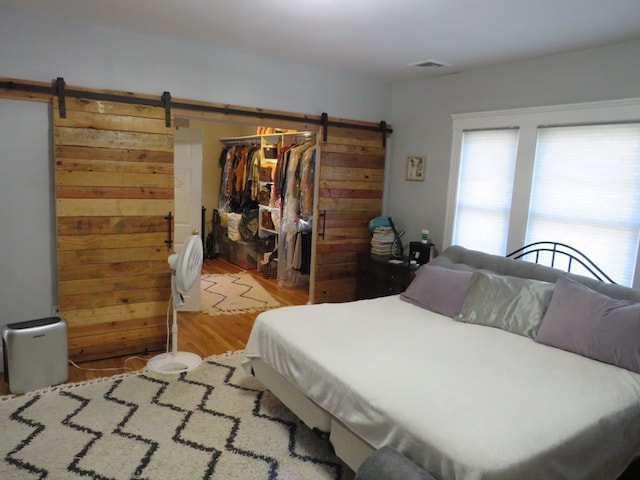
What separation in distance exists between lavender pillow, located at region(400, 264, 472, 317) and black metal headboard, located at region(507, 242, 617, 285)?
2.28ft

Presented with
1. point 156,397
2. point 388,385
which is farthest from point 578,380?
point 156,397

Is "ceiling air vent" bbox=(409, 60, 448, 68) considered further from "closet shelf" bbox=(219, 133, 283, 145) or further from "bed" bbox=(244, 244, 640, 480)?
"closet shelf" bbox=(219, 133, 283, 145)

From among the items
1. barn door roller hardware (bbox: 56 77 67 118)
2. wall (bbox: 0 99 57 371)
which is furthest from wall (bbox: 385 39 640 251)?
wall (bbox: 0 99 57 371)

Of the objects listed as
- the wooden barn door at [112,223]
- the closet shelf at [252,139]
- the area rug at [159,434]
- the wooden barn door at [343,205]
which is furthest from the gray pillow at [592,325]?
the closet shelf at [252,139]

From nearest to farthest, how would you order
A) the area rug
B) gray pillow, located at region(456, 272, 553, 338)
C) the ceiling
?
1. the area rug
2. the ceiling
3. gray pillow, located at region(456, 272, 553, 338)

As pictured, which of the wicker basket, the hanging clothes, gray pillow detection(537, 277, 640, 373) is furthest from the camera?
the wicker basket

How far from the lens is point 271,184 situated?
612 centimetres

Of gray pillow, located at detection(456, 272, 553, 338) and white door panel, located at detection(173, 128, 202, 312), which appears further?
white door panel, located at detection(173, 128, 202, 312)

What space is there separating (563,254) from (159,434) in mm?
3065

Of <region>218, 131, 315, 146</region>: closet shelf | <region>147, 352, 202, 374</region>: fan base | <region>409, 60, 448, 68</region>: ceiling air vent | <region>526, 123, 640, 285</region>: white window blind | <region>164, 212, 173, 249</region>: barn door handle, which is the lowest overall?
<region>147, 352, 202, 374</region>: fan base

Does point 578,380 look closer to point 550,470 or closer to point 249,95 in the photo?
point 550,470

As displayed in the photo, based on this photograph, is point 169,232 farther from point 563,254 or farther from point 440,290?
point 563,254

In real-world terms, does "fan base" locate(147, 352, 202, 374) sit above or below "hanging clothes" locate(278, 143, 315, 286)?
below

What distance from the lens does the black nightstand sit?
13.2ft
